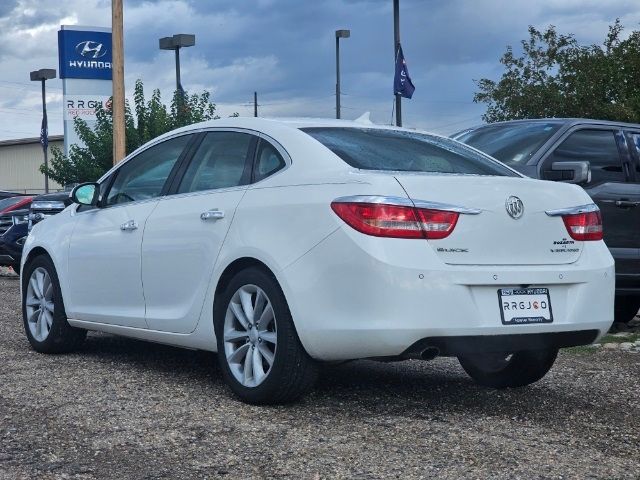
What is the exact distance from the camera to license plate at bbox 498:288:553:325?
211 inches

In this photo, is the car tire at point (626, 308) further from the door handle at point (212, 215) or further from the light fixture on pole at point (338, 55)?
the light fixture on pole at point (338, 55)

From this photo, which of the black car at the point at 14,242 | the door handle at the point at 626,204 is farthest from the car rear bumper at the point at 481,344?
the black car at the point at 14,242

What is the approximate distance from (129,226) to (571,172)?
3.48m

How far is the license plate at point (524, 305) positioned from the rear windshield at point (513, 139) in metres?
3.55

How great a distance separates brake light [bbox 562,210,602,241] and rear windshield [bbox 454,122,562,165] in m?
3.05

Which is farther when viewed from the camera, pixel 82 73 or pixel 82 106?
pixel 82 73

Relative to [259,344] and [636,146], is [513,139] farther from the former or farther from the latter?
[259,344]

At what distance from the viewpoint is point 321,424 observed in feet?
17.7

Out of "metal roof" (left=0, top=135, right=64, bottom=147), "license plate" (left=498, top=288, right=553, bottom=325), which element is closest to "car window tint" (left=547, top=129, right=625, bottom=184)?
"license plate" (left=498, top=288, right=553, bottom=325)

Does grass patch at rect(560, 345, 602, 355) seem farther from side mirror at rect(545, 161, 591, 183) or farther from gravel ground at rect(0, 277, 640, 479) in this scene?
side mirror at rect(545, 161, 591, 183)

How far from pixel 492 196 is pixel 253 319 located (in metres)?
1.42

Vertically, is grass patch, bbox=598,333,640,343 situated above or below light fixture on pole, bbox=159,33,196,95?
below

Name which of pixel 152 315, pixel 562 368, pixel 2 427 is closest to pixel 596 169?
pixel 562 368

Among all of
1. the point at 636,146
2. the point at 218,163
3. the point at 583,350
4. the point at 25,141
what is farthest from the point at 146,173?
the point at 25,141
